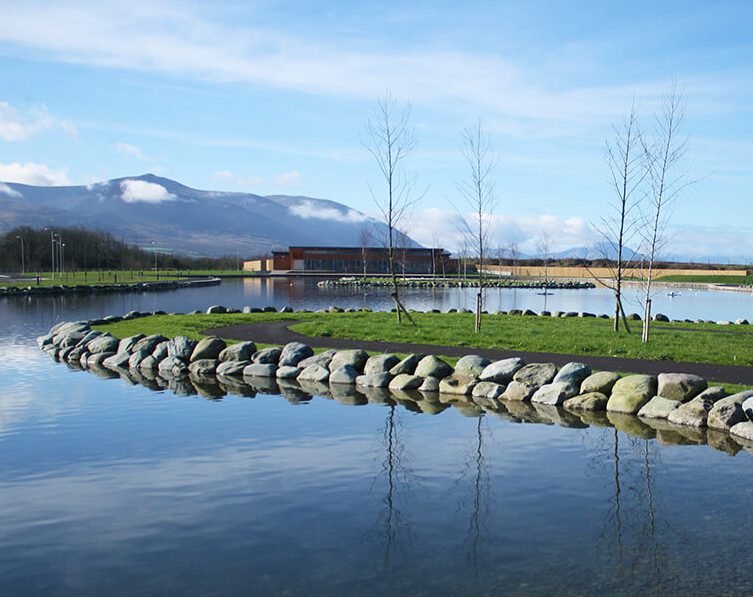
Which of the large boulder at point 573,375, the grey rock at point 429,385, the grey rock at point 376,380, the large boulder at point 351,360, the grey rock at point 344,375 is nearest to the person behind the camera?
the large boulder at point 573,375

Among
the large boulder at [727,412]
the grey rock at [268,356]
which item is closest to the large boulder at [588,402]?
the large boulder at [727,412]

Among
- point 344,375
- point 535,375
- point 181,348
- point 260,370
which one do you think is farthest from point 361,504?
point 181,348

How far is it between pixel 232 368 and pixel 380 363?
4.01 metres

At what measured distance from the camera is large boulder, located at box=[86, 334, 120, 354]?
21.8 m

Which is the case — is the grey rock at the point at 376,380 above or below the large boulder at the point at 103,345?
below

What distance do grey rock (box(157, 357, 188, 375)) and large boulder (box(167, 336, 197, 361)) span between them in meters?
0.15

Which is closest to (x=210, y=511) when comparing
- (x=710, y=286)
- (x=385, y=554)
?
(x=385, y=554)

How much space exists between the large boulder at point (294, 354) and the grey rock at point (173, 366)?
2606 millimetres

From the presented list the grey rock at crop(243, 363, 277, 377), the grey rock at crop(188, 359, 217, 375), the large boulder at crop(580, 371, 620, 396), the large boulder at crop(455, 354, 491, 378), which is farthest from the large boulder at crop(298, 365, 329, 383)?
the large boulder at crop(580, 371, 620, 396)

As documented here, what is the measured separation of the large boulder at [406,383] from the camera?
17078 mm

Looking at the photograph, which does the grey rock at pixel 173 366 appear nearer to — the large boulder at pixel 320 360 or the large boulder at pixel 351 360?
the large boulder at pixel 320 360

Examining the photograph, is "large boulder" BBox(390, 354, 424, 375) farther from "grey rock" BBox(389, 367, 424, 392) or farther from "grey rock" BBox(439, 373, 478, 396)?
"grey rock" BBox(439, 373, 478, 396)

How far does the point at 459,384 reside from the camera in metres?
16.7

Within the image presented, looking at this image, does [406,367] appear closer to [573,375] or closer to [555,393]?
[555,393]
